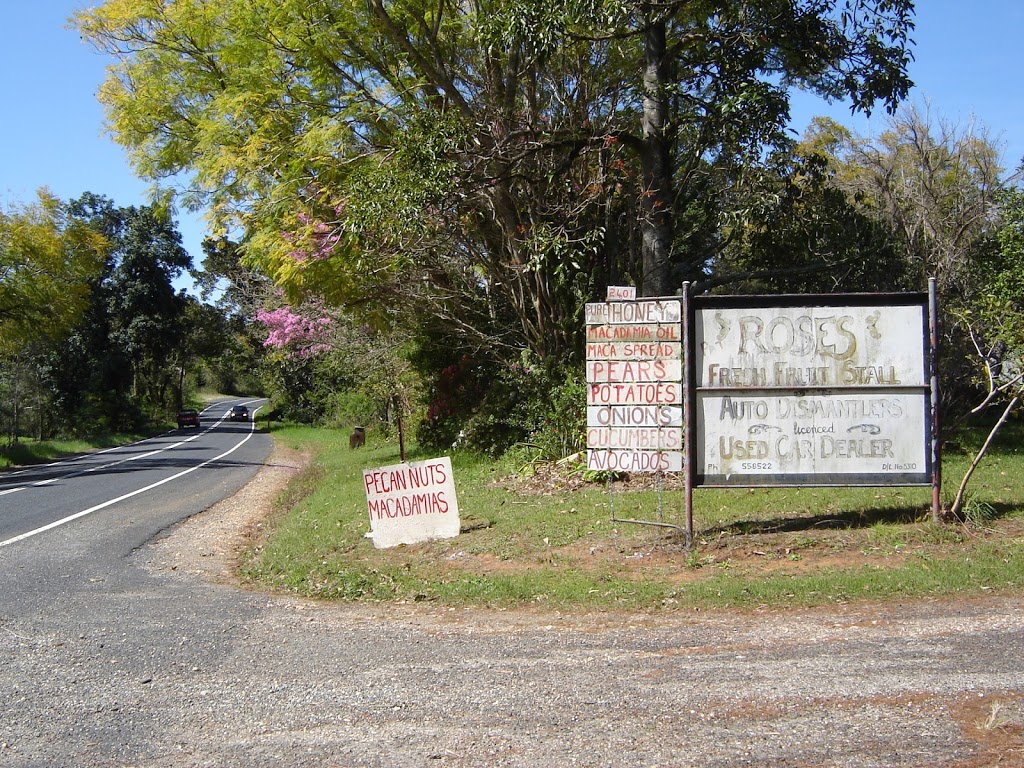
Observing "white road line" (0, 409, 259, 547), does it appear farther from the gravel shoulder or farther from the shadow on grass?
the shadow on grass

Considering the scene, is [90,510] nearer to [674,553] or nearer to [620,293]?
[620,293]

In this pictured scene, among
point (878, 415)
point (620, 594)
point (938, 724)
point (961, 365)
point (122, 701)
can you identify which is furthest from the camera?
point (961, 365)

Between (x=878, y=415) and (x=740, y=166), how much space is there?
225 inches

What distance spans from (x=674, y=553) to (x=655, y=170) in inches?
268

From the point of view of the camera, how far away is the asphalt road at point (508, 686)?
4.35m

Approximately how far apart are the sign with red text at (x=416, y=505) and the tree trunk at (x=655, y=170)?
4905mm

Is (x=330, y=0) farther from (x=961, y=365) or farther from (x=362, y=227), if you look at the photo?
(x=961, y=365)

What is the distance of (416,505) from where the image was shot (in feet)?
33.6

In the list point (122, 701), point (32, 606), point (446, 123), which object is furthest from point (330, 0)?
point (122, 701)

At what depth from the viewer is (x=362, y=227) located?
43.5ft

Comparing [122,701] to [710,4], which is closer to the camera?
[122,701]

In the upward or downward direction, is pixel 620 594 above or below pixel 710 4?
below

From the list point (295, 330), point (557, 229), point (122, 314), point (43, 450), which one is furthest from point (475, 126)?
point (122, 314)

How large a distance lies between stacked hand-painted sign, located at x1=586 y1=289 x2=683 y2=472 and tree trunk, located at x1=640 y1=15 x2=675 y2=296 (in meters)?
3.92
